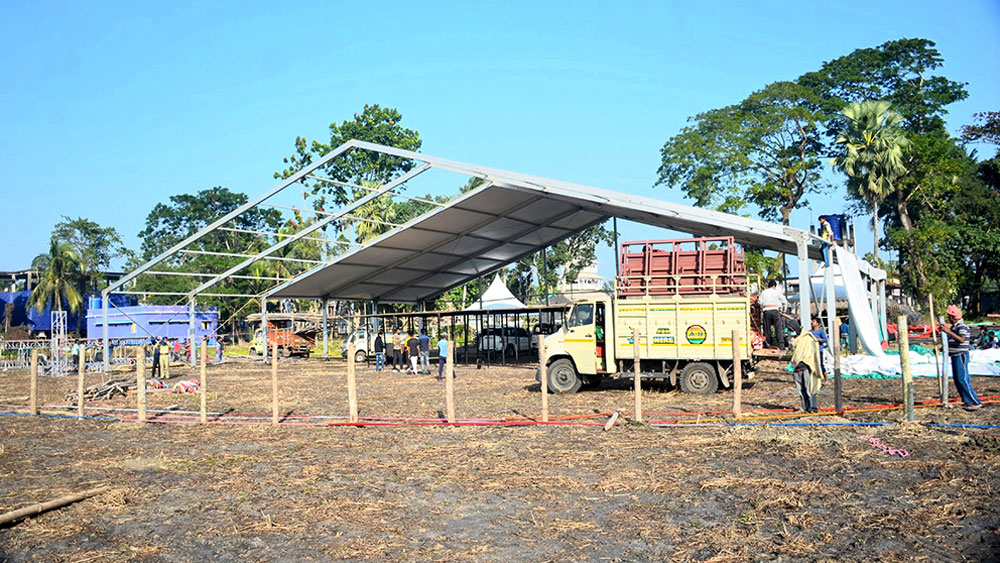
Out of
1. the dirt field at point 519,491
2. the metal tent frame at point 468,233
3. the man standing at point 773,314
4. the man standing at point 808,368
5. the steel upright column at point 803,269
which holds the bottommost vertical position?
the dirt field at point 519,491

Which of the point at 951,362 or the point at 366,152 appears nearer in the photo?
the point at 951,362

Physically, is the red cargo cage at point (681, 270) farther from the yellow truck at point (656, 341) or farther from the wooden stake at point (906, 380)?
the wooden stake at point (906, 380)

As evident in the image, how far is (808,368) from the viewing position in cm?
1343

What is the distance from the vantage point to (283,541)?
7.30 meters

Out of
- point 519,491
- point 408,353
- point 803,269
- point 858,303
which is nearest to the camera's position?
point 519,491

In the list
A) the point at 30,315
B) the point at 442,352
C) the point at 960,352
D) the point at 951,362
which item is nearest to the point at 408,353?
the point at 442,352

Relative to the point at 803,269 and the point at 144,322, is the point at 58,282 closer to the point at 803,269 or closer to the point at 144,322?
the point at 144,322

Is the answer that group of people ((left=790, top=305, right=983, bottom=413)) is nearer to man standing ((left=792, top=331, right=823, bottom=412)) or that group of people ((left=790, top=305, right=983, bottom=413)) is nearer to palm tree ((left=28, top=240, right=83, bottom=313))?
man standing ((left=792, top=331, right=823, bottom=412))

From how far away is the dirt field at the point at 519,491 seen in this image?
6.86m

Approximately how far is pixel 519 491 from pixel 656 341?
10.7 m

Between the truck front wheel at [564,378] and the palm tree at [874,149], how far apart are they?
104 ft

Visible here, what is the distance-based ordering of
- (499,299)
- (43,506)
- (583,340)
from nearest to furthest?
1. (43,506)
2. (583,340)
3. (499,299)

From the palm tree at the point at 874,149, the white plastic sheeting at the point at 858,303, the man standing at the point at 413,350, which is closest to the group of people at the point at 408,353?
the man standing at the point at 413,350

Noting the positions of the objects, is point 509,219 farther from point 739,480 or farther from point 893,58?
point 893,58
